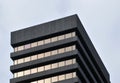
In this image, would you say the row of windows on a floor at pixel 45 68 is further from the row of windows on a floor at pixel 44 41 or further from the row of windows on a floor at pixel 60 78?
the row of windows on a floor at pixel 44 41

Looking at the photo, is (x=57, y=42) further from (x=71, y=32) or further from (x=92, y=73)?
(x=92, y=73)

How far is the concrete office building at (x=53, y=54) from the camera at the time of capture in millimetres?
167375

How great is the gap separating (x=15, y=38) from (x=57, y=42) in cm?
1224

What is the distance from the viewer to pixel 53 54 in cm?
17088

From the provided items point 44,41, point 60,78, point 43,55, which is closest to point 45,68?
point 43,55

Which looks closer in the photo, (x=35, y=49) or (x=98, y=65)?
(x=35, y=49)

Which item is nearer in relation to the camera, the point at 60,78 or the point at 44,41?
the point at 60,78

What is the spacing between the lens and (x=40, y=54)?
17338cm

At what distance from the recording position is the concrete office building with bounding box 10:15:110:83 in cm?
16738

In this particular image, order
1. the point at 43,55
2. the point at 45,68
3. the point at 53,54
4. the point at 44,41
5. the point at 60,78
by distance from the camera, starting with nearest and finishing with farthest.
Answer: the point at 60,78, the point at 53,54, the point at 45,68, the point at 43,55, the point at 44,41

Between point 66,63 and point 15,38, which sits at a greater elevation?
point 15,38

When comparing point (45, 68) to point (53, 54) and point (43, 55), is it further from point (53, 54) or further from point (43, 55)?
point (53, 54)

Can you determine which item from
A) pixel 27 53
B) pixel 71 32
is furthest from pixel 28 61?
pixel 71 32

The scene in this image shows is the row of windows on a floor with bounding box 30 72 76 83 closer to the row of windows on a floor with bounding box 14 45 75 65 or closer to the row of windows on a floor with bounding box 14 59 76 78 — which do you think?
the row of windows on a floor with bounding box 14 59 76 78
